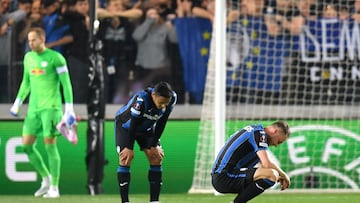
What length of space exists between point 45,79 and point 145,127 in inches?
131

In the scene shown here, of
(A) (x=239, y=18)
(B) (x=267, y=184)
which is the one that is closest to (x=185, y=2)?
(A) (x=239, y=18)

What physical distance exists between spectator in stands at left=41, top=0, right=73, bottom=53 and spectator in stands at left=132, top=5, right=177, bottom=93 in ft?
3.37

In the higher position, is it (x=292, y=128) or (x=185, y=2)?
(x=185, y=2)

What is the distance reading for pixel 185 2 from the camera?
1680cm

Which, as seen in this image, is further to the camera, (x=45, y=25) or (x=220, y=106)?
(x=45, y=25)

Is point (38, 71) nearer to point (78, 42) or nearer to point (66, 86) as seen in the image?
point (66, 86)

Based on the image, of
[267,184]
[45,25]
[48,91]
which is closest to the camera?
[267,184]

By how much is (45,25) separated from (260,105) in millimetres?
3430

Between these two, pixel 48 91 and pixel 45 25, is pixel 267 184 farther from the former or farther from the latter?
pixel 45 25

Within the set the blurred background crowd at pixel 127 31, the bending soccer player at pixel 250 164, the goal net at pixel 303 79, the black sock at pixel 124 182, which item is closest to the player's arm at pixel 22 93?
the blurred background crowd at pixel 127 31

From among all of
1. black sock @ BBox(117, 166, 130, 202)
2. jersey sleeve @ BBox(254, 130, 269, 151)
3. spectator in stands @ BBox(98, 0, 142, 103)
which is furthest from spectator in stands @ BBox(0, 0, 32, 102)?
jersey sleeve @ BBox(254, 130, 269, 151)

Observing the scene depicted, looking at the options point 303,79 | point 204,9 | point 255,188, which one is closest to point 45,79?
point 204,9

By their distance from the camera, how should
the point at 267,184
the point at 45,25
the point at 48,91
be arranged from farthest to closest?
the point at 45,25, the point at 48,91, the point at 267,184

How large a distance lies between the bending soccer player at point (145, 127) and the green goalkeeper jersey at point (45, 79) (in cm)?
294
